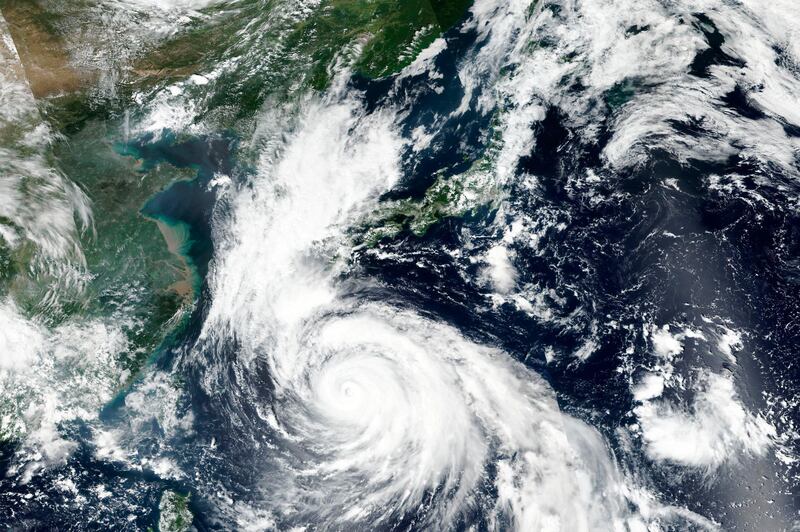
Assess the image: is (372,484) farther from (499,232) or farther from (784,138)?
(784,138)

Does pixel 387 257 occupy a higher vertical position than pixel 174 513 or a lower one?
higher

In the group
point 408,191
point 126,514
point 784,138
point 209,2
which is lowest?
point 126,514

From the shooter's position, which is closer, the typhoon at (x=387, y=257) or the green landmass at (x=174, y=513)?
the typhoon at (x=387, y=257)

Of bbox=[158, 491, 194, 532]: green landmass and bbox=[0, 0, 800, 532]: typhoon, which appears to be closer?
bbox=[0, 0, 800, 532]: typhoon

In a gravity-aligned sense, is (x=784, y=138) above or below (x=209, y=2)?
below

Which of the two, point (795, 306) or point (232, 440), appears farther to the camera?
point (232, 440)

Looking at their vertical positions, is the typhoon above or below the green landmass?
above

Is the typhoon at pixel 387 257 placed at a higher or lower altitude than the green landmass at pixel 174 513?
higher

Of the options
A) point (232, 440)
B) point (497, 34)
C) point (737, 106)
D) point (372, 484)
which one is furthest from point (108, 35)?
point (737, 106)
